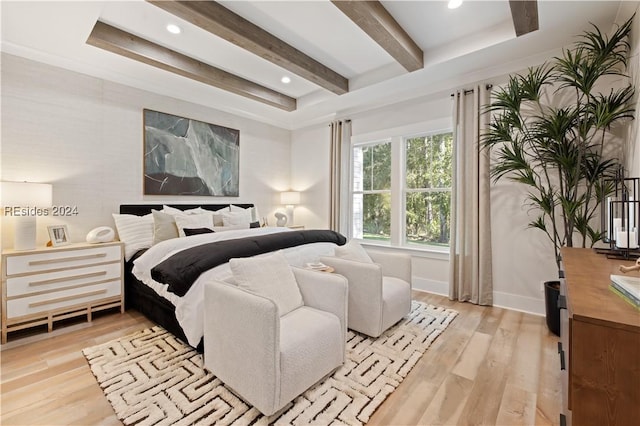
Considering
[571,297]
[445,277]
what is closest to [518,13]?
[571,297]

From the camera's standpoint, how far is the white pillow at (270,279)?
1875mm

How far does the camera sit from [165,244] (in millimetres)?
2777

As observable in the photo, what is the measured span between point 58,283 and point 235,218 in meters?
1.94

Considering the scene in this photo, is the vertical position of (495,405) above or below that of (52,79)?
below

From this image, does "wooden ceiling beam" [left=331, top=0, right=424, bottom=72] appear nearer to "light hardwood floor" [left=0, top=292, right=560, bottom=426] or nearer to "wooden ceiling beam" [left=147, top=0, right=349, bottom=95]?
"wooden ceiling beam" [left=147, top=0, right=349, bottom=95]

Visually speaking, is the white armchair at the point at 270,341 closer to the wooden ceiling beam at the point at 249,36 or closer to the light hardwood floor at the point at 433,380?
the light hardwood floor at the point at 433,380

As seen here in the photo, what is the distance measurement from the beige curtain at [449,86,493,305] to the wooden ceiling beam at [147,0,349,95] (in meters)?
1.64

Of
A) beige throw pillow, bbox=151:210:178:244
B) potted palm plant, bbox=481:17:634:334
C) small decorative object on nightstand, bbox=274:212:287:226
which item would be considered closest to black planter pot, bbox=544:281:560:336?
potted palm plant, bbox=481:17:634:334

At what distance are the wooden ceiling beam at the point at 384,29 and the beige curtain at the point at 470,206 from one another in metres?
0.82

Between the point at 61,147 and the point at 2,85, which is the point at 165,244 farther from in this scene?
the point at 2,85

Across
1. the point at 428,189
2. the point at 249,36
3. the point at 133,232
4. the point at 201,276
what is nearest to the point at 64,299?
the point at 133,232

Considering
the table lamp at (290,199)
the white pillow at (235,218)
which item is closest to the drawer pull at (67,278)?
the white pillow at (235,218)

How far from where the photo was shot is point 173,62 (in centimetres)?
312

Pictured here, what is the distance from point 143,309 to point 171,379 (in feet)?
4.29
